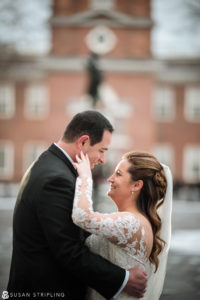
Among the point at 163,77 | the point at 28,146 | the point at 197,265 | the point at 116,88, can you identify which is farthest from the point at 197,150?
the point at 197,265

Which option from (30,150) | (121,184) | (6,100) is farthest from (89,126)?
(6,100)

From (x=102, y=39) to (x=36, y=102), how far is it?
6355 millimetres

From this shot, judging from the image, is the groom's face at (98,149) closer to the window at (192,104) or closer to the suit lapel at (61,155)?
the suit lapel at (61,155)

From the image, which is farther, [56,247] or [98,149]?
[98,149]

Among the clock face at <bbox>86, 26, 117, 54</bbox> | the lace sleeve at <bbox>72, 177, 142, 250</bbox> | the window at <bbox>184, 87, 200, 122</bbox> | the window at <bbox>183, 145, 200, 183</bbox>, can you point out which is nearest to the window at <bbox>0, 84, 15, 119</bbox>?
the clock face at <bbox>86, 26, 117, 54</bbox>

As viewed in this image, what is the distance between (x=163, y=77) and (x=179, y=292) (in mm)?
22814

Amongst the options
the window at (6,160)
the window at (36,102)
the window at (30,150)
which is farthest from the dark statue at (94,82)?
the window at (6,160)

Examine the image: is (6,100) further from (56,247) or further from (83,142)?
(56,247)

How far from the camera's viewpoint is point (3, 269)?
5.91 metres

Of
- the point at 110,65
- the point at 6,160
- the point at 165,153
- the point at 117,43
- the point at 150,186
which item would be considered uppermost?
the point at 117,43

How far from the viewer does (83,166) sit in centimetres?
233

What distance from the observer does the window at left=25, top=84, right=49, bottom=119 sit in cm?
2652

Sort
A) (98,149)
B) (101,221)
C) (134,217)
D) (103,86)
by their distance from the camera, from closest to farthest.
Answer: (101,221) → (134,217) → (98,149) → (103,86)

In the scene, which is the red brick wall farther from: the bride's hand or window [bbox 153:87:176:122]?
the bride's hand
